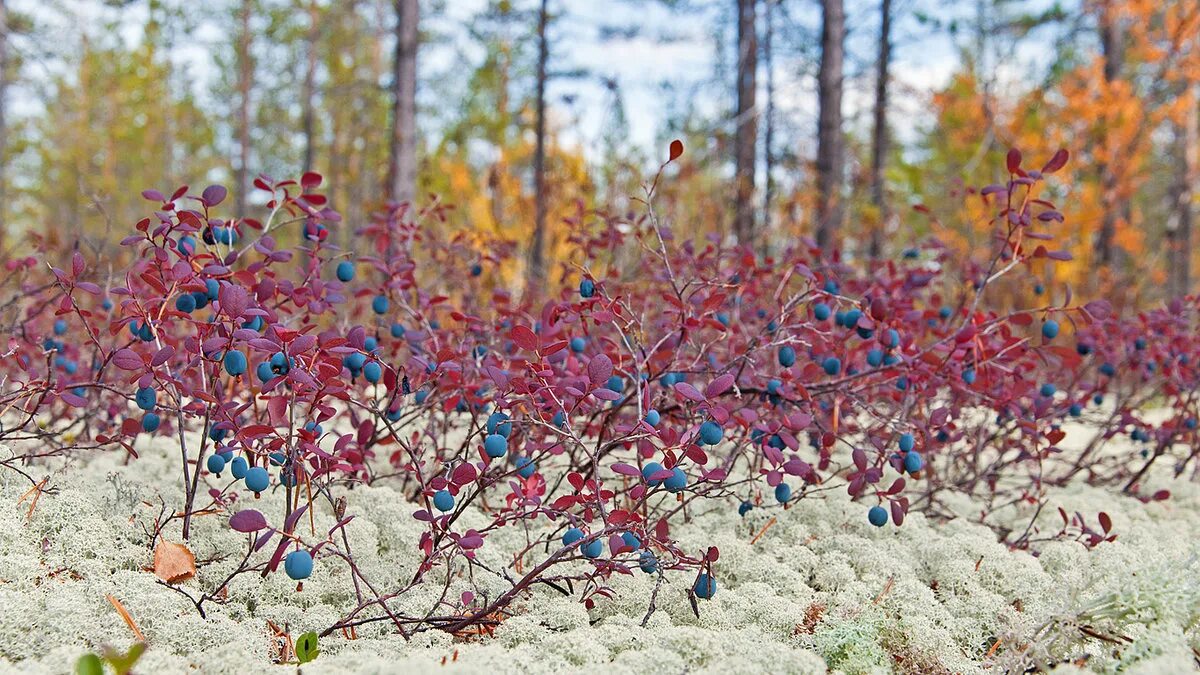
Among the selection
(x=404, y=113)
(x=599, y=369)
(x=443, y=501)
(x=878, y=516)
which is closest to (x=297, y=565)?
(x=443, y=501)

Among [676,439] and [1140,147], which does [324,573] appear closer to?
[676,439]

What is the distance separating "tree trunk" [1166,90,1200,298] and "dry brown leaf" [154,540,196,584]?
1330 centimetres

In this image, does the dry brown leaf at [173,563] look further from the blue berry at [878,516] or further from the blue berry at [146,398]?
the blue berry at [878,516]

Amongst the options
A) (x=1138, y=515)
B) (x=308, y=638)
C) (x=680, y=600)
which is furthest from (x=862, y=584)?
(x=1138, y=515)

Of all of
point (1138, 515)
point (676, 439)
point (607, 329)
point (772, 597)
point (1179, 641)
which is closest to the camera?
point (1179, 641)

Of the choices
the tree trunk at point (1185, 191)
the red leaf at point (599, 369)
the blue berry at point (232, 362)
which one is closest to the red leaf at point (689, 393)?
the red leaf at point (599, 369)

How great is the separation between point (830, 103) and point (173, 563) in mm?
6571

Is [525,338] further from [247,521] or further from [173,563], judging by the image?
[173,563]

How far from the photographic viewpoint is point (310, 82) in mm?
17453

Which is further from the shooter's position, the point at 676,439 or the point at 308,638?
the point at 676,439

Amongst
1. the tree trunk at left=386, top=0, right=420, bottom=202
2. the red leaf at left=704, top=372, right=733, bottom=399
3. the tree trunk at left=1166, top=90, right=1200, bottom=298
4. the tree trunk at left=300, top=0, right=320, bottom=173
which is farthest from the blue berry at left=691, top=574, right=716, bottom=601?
the tree trunk at left=300, top=0, right=320, bottom=173

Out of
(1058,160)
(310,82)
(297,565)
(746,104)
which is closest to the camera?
(297,565)

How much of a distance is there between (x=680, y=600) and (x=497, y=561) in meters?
0.47

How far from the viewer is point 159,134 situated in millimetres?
22469
